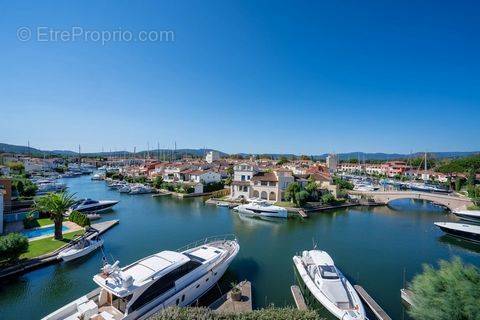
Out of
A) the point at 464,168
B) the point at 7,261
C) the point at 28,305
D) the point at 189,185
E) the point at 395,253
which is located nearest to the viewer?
the point at 28,305

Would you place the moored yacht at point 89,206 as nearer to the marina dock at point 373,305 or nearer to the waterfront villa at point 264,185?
the waterfront villa at point 264,185

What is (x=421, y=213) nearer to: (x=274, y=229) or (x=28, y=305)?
(x=274, y=229)

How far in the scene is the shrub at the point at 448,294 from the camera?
705 cm

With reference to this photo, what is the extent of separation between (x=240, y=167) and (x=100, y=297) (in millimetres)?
34587

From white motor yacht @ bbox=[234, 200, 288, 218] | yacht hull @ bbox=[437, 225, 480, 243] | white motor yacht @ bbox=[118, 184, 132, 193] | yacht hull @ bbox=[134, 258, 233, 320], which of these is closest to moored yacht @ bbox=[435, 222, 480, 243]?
yacht hull @ bbox=[437, 225, 480, 243]

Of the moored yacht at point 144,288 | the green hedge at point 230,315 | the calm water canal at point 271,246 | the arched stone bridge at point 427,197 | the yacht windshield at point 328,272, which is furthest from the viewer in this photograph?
the arched stone bridge at point 427,197

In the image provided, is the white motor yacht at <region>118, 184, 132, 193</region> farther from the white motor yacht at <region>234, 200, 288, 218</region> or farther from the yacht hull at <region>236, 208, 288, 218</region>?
the yacht hull at <region>236, 208, 288, 218</region>

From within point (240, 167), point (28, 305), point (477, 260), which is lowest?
point (477, 260)

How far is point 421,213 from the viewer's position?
118 ft

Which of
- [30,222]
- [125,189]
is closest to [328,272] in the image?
[30,222]

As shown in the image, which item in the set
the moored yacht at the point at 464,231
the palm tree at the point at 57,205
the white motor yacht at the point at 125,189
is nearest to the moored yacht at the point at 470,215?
the moored yacht at the point at 464,231

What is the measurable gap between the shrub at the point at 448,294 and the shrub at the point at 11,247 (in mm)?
18689

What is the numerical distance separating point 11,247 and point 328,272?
55.6 feet

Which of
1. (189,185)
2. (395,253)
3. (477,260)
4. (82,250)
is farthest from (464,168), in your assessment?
(82,250)
